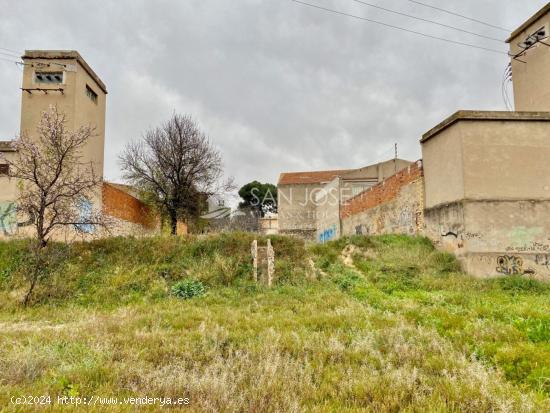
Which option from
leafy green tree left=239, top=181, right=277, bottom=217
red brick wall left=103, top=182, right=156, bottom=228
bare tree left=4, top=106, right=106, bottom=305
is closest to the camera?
bare tree left=4, top=106, right=106, bottom=305

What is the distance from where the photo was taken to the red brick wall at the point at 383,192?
1469cm

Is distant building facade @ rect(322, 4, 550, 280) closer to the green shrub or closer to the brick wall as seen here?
the brick wall

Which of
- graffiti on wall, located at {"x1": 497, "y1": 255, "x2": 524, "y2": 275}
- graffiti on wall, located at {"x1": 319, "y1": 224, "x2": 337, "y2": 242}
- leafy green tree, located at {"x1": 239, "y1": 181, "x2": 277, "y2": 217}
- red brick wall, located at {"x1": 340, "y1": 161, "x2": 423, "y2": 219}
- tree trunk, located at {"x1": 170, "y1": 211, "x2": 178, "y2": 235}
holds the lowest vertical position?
Result: graffiti on wall, located at {"x1": 497, "y1": 255, "x2": 524, "y2": 275}

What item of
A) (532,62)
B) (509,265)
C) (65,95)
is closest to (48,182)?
(65,95)

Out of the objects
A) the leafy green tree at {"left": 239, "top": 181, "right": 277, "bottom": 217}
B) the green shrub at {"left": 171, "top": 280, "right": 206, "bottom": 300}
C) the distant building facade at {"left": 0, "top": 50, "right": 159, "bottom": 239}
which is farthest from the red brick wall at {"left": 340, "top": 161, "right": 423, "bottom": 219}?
the leafy green tree at {"left": 239, "top": 181, "right": 277, "bottom": 217}

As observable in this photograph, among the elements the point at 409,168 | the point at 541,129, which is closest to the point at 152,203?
the point at 409,168

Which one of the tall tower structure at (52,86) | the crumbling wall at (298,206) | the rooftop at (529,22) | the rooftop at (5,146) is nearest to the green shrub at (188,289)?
the tall tower structure at (52,86)

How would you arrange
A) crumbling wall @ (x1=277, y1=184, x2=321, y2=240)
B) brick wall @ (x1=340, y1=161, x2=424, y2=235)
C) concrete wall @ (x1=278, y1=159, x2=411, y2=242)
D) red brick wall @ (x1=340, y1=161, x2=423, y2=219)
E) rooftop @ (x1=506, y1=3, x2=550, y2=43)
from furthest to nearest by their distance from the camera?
crumbling wall @ (x1=277, y1=184, x2=321, y2=240) < concrete wall @ (x1=278, y1=159, x2=411, y2=242) < rooftop @ (x1=506, y1=3, x2=550, y2=43) < red brick wall @ (x1=340, y1=161, x2=423, y2=219) < brick wall @ (x1=340, y1=161, x2=424, y2=235)

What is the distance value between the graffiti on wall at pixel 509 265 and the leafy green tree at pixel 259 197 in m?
39.3

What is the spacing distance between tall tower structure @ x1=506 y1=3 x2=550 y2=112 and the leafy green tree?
112 feet

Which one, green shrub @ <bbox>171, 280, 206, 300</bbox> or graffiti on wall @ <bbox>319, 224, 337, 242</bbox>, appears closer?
green shrub @ <bbox>171, 280, 206, 300</bbox>

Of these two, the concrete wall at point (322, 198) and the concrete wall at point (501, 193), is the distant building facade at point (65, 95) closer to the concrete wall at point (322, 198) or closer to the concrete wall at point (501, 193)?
the concrete wall at point (501, 193)

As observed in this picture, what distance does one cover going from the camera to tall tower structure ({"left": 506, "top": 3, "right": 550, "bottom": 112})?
16.4m

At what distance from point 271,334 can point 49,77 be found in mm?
17994
